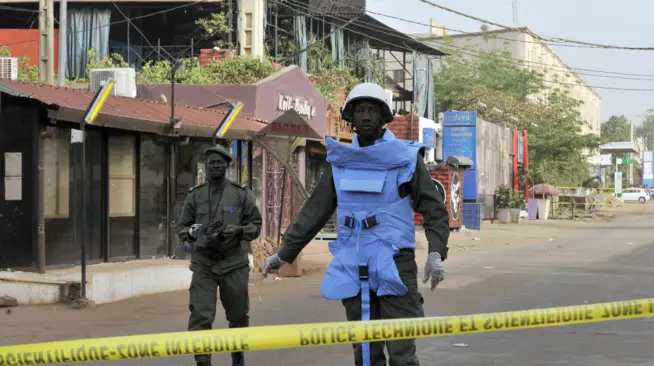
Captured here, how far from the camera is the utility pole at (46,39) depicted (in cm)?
1964

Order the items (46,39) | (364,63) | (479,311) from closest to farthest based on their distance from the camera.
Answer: (479,311), (46,39), (364,63)

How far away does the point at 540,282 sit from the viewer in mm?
15211

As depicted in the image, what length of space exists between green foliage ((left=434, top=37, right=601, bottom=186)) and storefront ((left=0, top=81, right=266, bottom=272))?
37920 mm

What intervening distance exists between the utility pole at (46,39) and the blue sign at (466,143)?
71.5 feet

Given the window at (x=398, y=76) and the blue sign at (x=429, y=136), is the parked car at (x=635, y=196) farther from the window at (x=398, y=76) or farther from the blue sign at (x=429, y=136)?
the blue sign at (x=429, y=136)

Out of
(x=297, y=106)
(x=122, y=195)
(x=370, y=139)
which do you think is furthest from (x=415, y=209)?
(x=297, y=106)

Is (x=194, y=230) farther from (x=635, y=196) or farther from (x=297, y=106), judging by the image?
(x=635, y=196)

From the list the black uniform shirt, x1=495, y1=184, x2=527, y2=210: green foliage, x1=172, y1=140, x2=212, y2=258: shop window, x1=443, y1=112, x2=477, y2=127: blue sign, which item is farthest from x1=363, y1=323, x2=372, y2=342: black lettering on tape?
x1=495, y1=184, x2=527, y2=210: green foliage

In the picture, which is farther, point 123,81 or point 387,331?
point 123,81

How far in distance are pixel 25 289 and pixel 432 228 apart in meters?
8.23

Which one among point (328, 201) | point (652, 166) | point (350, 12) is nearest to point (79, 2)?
point (350, 12)

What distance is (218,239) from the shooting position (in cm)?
722

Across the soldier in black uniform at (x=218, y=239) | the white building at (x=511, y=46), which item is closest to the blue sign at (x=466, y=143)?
the white building at (x=511, y=46)

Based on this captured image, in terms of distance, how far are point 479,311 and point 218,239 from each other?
5.14 metres
